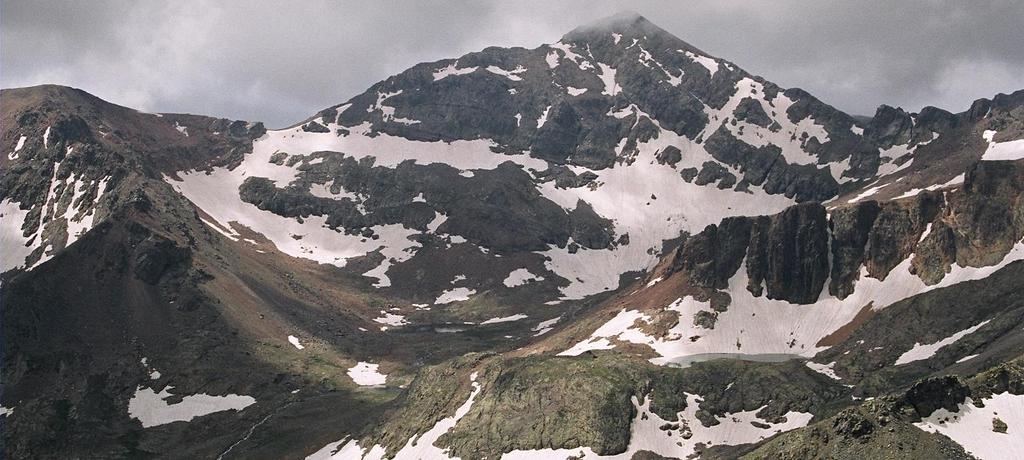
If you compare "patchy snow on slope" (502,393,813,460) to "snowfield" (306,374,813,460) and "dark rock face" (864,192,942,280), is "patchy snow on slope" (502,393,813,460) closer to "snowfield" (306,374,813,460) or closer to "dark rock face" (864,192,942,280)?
"snowfield" (306,374,813,460)

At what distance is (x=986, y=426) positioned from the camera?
59.7m

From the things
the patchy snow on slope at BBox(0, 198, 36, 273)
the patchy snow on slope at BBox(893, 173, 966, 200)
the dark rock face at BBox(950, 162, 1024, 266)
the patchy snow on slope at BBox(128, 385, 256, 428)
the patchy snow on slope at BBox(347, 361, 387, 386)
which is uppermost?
the patchy snow on slope at BBox(0, 198, 36, 273)

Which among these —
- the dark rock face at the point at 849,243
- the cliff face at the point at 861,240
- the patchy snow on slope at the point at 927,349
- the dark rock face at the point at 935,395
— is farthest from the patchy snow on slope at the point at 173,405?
the dark rock face at the point at 849,243

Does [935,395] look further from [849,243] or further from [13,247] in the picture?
[13,247]

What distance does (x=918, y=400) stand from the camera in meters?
62.4

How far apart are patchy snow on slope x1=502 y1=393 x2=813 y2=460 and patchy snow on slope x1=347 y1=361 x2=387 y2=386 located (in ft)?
237

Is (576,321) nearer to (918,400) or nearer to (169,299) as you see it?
(169,299)

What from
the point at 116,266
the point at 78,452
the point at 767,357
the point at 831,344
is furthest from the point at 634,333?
the point at 116,266

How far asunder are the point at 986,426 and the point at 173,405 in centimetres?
13004

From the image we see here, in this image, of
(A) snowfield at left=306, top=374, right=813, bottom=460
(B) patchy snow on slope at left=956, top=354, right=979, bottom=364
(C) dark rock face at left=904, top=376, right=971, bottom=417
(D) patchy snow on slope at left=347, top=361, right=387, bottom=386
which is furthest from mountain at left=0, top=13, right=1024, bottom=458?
(B) patchy snow on slope at left=956, top=354, right=979, bottom=364

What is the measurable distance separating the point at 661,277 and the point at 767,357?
4371cm

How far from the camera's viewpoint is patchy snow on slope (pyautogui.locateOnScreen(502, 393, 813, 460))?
9219 cm

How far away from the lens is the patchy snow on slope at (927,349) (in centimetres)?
10994

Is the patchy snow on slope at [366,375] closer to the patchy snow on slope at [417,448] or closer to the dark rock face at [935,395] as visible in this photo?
the patchy snow on slope at [417,448]
